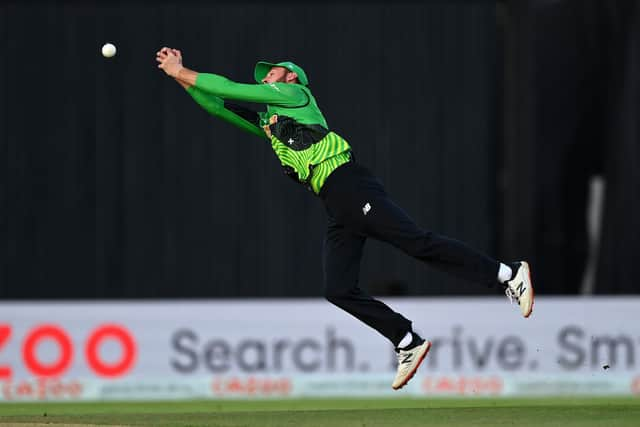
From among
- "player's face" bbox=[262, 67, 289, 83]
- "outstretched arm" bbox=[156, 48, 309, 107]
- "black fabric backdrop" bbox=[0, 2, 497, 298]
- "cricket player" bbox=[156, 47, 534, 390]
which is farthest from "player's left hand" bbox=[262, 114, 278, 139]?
"black fabric backdrop" bbox=[0, 2, 497, 298]

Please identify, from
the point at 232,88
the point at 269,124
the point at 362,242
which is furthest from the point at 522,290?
the point at 232,88

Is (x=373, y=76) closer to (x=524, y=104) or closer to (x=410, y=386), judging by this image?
(x=524, y=104)

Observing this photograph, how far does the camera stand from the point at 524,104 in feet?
53.9

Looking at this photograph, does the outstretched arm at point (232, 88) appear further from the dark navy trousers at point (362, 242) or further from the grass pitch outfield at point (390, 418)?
the grass pitch outfield at point (390, 418)

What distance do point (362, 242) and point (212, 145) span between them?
345 inches

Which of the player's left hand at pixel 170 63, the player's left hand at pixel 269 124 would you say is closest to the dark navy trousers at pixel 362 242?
the player's left hand at pixel 269 124

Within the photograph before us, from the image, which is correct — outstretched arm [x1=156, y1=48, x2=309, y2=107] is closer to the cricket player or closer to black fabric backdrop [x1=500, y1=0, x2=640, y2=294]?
the cricket player

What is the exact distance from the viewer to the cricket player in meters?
7.69

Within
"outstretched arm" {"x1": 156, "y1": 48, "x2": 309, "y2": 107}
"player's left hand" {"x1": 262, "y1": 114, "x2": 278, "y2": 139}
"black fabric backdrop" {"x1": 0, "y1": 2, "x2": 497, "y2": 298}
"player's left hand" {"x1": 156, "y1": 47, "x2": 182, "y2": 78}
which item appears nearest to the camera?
"outstretched arm" {"x1": 156, "y1": 48, "x2": 309, "y2": 107}

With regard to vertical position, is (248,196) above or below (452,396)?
above

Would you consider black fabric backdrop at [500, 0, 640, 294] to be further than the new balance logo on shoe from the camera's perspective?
Yes

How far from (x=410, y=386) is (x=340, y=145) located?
528 cm

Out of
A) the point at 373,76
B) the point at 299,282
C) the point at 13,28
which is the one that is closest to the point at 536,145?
the point at 373,76

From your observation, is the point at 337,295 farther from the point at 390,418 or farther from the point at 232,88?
the point at 232,88
